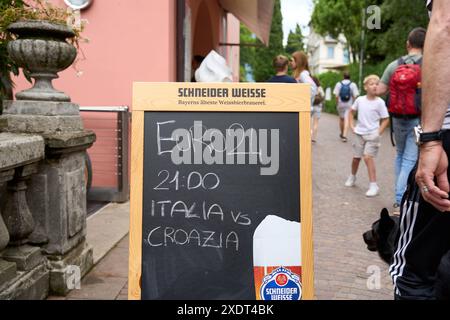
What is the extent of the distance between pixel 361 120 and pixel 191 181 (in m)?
4.81

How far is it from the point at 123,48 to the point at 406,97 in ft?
12.2

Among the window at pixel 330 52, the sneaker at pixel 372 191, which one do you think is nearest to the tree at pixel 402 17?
the sneaker at pixel 372 191

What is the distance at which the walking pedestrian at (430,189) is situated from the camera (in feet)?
6.04

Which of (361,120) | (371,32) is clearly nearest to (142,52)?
(361,120)

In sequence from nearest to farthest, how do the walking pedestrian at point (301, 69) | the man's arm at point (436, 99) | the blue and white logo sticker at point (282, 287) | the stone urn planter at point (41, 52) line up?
1. the man's arm at point (436, 99)
2. the blue and white logo sticker at point (282, 287)
3. the stone urn planter at point (41, 52)
4. the walking pedestrian at point (301, 69)

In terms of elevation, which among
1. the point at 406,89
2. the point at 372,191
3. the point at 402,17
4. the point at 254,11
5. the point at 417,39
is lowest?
the point at 372,191

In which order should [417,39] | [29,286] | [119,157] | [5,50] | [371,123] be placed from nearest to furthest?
[29,286], [5,50], [417,39], [119,157], [371,123]

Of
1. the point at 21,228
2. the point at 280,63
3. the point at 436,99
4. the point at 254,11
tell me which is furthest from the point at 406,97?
the point at 254,11

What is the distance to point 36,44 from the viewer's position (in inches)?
130

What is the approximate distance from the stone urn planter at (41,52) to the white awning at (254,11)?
8.25 meters

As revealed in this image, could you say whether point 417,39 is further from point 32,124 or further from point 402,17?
point 402,17

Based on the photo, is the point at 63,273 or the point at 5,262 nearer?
the point at 5,262

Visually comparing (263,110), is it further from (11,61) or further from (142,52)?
(142,52)

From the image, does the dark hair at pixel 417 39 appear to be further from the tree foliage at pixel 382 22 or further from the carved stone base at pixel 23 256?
the tree foliage at pixel 382 22
